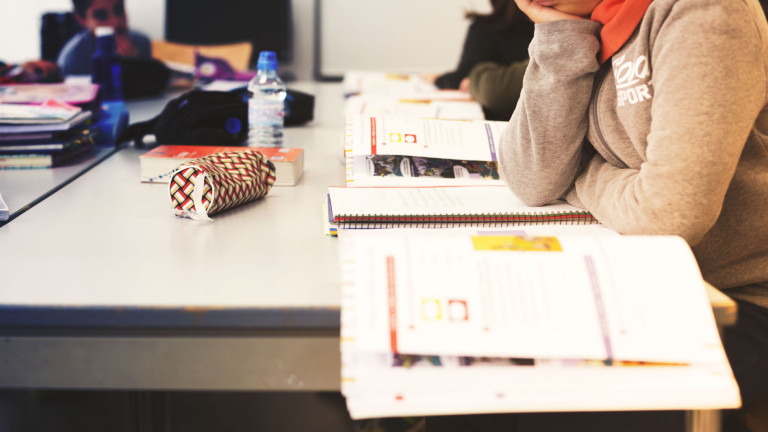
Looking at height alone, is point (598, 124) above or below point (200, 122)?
above

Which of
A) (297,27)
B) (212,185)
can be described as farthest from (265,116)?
(297,27)

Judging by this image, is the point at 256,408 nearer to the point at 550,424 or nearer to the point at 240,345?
the point at 550,424

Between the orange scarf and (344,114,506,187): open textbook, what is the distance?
0.31m

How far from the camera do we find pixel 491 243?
0.63 metres

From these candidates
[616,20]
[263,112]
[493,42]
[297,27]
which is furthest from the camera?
[297,27]

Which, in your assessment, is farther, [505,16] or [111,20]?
[111,20]

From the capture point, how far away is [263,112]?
4.42 ft

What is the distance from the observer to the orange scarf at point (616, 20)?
80 cm

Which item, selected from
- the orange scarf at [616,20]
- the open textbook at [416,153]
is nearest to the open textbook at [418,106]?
the open textbook at [416,153]

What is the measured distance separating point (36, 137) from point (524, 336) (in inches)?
41.3

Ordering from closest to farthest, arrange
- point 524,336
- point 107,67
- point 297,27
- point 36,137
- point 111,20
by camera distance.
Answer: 1. point 524,336
2. point 36,137
3. point 107,67
4. point 111,20
5. point 297,27

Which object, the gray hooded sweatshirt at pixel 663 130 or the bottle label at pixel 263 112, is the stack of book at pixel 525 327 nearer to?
the gray hooded sweatshirt at pixel 663 130

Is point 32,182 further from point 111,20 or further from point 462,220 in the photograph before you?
point 111,20

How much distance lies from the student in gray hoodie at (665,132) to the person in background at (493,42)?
115 centimetres
